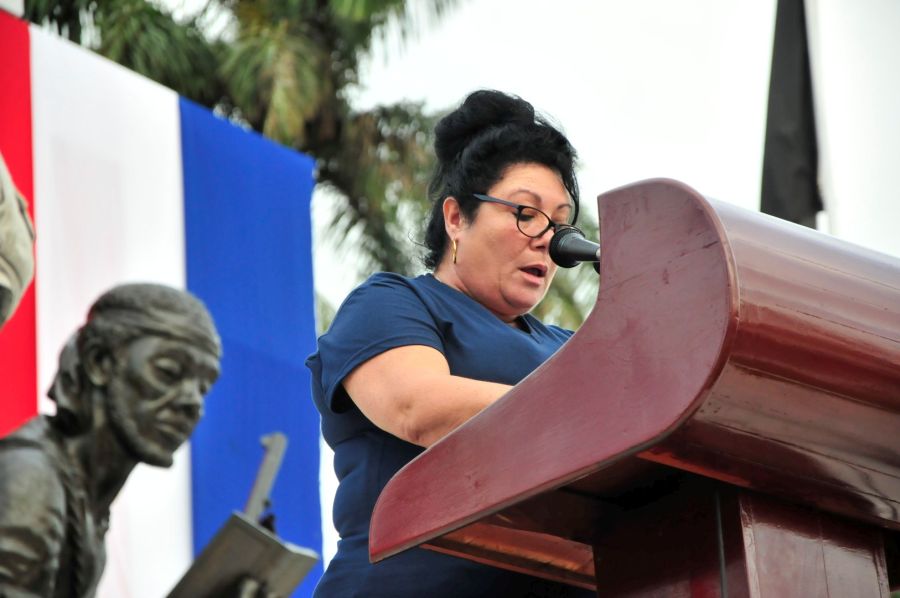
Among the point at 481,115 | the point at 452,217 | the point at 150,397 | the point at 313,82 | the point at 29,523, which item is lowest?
the point at 29,523

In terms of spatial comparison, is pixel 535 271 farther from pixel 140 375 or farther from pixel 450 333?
pixel 140 375

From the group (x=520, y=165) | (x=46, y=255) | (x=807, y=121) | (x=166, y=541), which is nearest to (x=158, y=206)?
(x=46, y=255)

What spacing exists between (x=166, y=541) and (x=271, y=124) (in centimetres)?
544

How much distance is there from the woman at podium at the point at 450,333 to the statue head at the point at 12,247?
0.71 metres

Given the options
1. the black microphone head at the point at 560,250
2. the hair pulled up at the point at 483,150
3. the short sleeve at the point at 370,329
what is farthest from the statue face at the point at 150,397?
the black microphone head at the point at 560,250

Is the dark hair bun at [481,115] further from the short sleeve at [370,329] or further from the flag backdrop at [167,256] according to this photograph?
the flag backdrop at [167,256]

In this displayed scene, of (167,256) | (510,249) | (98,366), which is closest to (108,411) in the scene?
(98,366)

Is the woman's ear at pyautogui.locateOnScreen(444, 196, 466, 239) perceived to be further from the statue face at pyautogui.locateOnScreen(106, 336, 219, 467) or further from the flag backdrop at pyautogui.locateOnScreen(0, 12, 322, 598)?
the flag backdrop at pyautogui.locateOnScreen(0, 12, 322, 598)

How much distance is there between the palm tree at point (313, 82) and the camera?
12273 mm

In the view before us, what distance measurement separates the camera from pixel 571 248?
2062 mm

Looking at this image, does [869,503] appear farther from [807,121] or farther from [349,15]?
[349,15]

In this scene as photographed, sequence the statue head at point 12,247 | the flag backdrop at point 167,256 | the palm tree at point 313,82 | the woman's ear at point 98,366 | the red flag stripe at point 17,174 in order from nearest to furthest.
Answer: the woman's ear at point 98,366 → the statue head at point 12,247 → the red flag stripe at point 17,174 → the flag backdrop at point 167,256 → the palm tree at point 313,82

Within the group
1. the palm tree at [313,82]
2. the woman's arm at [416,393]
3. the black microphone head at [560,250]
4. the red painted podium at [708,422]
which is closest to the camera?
the red painted podium at [708,422]

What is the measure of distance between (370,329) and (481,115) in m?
0.63
